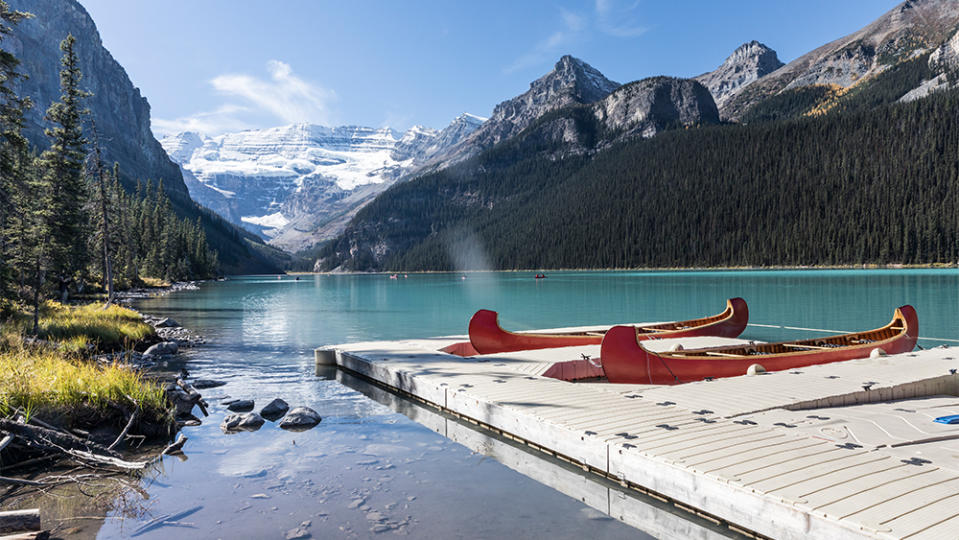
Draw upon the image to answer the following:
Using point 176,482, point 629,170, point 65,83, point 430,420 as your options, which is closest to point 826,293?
point 430,420

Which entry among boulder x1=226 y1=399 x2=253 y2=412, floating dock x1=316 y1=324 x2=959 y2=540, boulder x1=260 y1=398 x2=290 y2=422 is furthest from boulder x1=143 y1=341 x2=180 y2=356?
boulder x1=260 y1=398 x2=290 y2=422

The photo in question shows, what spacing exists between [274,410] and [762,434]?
8570mm

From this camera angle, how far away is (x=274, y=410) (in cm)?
1082

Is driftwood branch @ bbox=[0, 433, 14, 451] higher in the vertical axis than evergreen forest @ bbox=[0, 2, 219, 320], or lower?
lower

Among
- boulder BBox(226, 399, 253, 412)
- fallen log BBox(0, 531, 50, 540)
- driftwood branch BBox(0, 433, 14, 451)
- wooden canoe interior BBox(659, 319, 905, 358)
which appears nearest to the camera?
fallen log BBox(0, 531, 50, 540)

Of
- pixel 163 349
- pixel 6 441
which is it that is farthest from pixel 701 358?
pixel 163 349

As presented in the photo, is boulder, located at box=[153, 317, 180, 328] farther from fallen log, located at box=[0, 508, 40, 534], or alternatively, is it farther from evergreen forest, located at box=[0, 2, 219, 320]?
fallen log, located at box=[0, 508, 40, 534]

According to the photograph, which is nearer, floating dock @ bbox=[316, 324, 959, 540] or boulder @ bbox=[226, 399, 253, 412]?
floating dock @ bbox=[316, 324, 959, 540]

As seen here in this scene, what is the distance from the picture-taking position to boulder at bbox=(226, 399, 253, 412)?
11.3 metres

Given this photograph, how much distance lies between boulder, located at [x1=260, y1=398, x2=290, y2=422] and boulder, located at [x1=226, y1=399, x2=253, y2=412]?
757mm

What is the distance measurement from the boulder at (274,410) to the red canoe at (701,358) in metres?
6.43

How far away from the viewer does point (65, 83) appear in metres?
31.8

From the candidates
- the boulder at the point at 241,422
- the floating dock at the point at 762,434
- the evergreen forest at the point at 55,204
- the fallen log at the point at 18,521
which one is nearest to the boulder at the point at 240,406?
the boulder at the point at 241,422

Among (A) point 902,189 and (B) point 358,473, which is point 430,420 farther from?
(A) point 902,189
